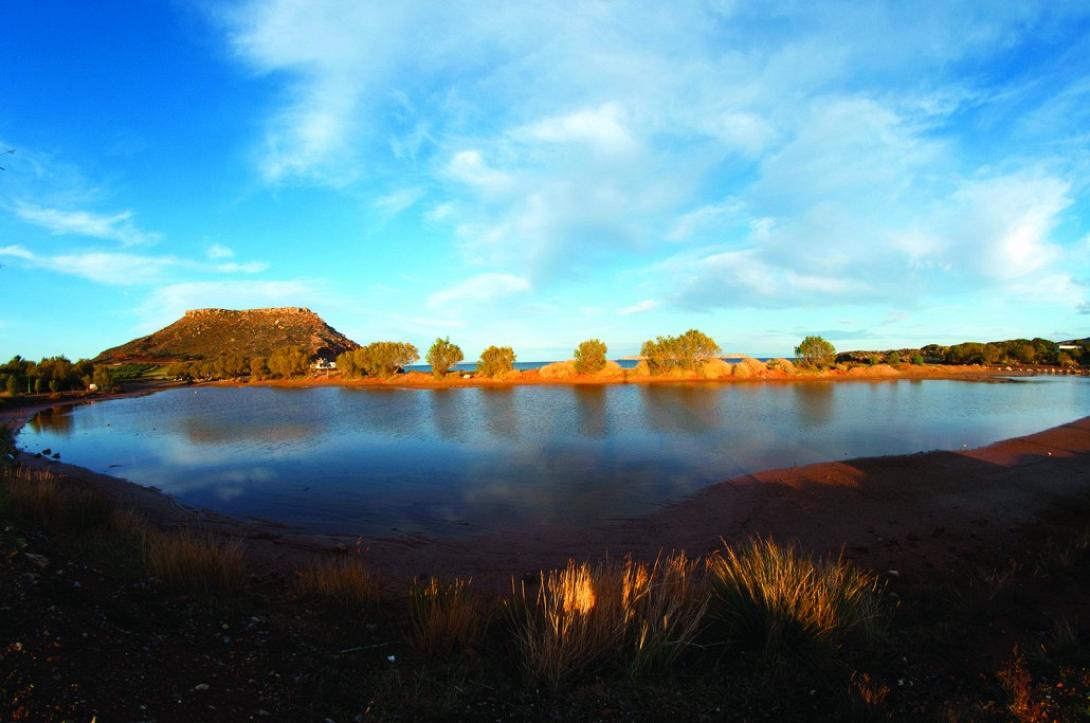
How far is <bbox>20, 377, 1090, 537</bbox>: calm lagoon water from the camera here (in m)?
13.6

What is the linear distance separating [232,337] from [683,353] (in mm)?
139719

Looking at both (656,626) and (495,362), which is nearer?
(656,626)

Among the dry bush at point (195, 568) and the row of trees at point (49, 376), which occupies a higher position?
the row of trees at point (49, 376)

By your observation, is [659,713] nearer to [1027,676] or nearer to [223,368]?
[1027,676]

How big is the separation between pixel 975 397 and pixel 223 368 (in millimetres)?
109453

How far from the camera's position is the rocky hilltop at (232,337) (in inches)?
5271

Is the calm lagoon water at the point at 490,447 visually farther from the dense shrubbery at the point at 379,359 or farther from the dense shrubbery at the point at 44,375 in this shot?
the dense shrubbery at the point at 379,359

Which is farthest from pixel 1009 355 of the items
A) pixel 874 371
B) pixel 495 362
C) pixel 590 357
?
pixel 495 362

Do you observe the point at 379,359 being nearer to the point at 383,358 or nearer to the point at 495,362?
the point at 383,358

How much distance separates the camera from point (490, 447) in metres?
22.4

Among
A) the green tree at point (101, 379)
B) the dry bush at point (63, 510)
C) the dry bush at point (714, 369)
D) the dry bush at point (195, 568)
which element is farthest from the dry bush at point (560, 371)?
the dry bush at point (195, 568)

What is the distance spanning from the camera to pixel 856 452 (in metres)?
19.7

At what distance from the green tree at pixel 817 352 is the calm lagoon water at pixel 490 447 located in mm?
36987

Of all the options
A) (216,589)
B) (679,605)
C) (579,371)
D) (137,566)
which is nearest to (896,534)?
(679,605)
